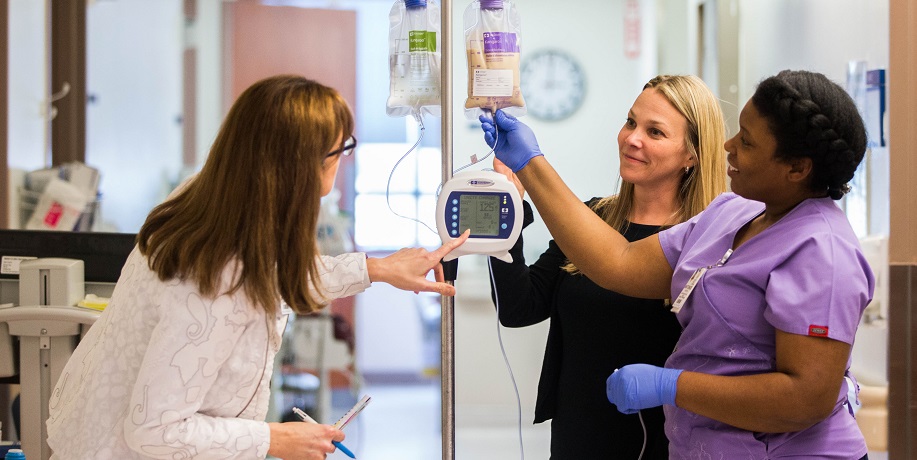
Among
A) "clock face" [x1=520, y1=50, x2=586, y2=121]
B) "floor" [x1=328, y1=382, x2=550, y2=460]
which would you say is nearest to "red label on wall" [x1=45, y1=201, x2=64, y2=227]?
"floor" [x1=328, y1=382, x2=550, y2=460]

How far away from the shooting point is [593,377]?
1730 mm

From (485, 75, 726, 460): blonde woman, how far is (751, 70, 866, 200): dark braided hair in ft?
1.30

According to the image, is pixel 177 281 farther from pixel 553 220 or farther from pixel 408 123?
pixel 408 123

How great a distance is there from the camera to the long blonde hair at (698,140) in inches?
68.5

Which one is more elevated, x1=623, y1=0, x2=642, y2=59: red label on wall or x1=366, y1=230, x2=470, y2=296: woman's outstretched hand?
x1=623, y1=0, x2=642, y2=59: red label on wall

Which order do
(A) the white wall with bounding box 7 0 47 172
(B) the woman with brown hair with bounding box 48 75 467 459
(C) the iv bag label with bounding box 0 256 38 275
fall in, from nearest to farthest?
(B) the woman with brown hair with bounding box 48 75 467 459 → (C) the iv bag label with bounding box 0 256 38 275 → (A) the white wall with bounding box 7 0 47 172

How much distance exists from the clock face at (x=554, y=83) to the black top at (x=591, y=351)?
341 cm

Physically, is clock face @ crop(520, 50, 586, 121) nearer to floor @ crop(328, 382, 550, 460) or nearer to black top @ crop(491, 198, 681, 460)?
floor @ crop(328, 382, 550, 460)

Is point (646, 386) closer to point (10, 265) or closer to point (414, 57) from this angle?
point (414, 57)

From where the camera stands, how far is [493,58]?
1.55m

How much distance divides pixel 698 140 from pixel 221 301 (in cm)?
100

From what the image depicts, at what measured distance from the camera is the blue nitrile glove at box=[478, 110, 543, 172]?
1.57 metres

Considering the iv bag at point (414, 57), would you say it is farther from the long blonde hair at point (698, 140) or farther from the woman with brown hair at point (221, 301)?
the long blonde hair at point (698, 140)

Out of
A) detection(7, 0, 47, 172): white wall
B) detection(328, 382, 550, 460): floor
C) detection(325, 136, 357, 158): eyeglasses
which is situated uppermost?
detection(7, 0, 47, 172): white wall
